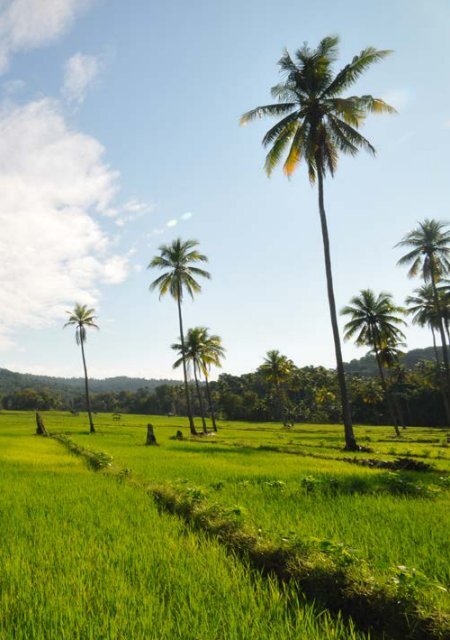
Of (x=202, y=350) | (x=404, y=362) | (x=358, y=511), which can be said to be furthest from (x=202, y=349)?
(x=404, y=362)

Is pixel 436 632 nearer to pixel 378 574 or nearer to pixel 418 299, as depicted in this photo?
pixel 378 574

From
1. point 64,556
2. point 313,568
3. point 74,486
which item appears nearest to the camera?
point 313,568

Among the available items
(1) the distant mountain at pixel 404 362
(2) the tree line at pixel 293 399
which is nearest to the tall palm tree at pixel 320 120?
(2) the tree line at pixel 293 399

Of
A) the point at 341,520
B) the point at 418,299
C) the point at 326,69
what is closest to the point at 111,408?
the point at 418,299

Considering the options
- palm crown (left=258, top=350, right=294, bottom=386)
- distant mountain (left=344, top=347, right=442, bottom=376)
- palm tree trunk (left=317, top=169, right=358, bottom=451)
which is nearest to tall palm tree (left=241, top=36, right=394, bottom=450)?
palm tree trunk (left=317, top=169, right=358, bottom=451)

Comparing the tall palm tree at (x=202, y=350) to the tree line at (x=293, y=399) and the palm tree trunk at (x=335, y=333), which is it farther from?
the palm tree trunk at (x=335, y=333)

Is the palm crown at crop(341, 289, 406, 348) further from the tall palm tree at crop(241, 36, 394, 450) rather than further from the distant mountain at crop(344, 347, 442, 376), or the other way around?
the distant mountain at crop(344, 347, 442, 376)

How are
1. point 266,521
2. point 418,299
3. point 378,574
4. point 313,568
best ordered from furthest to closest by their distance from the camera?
1. point 418,299
2. point 266,521
3. point 313,568
4. point 378,574

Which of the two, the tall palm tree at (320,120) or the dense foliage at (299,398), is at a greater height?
the tall palm tree at (320,120)

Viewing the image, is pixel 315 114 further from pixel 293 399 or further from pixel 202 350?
pixel 293 399

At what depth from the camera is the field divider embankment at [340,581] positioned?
3387 millimetres

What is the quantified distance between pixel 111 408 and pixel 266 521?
14066 cm

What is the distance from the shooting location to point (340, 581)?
4062 mm

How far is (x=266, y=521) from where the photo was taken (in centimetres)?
625
